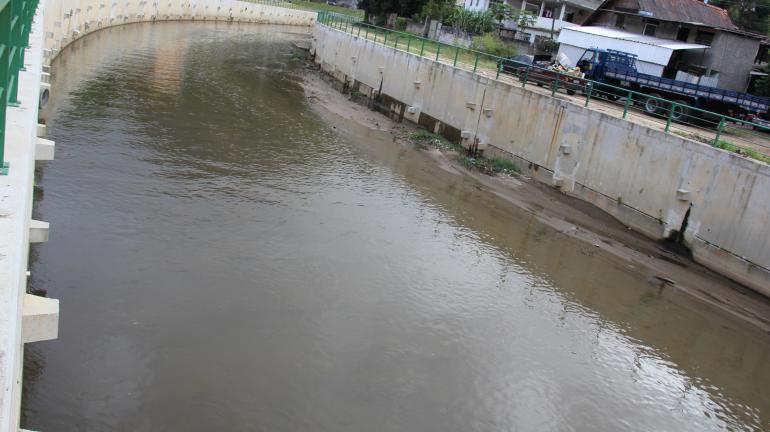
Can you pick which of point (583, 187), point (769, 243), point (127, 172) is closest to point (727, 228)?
point (769, 243)

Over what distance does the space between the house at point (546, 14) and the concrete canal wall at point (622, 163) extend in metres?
26.9

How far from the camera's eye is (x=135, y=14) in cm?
4028

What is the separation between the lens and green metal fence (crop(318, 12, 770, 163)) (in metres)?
15.6

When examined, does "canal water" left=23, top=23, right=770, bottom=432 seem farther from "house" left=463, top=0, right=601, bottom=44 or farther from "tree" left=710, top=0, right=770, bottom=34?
"tree" left=710, top=0, right=770, bottom=34

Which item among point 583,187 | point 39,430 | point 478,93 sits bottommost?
point 39,430

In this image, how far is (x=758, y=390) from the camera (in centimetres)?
1015

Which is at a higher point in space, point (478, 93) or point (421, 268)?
point (478, 93)

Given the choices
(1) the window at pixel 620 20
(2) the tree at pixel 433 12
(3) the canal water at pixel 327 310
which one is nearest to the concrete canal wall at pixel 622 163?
(3) the canal water at pixel 327 310

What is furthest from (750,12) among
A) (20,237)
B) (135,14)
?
(20,237)

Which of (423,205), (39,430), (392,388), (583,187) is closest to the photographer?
(39,430)

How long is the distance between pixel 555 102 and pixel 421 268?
8677 millimetres

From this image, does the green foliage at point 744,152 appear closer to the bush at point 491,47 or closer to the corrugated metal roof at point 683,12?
the corrugated metal roof at point 683,12

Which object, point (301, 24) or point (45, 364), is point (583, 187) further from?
point (301, 24)

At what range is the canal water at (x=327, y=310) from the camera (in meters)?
7.60
